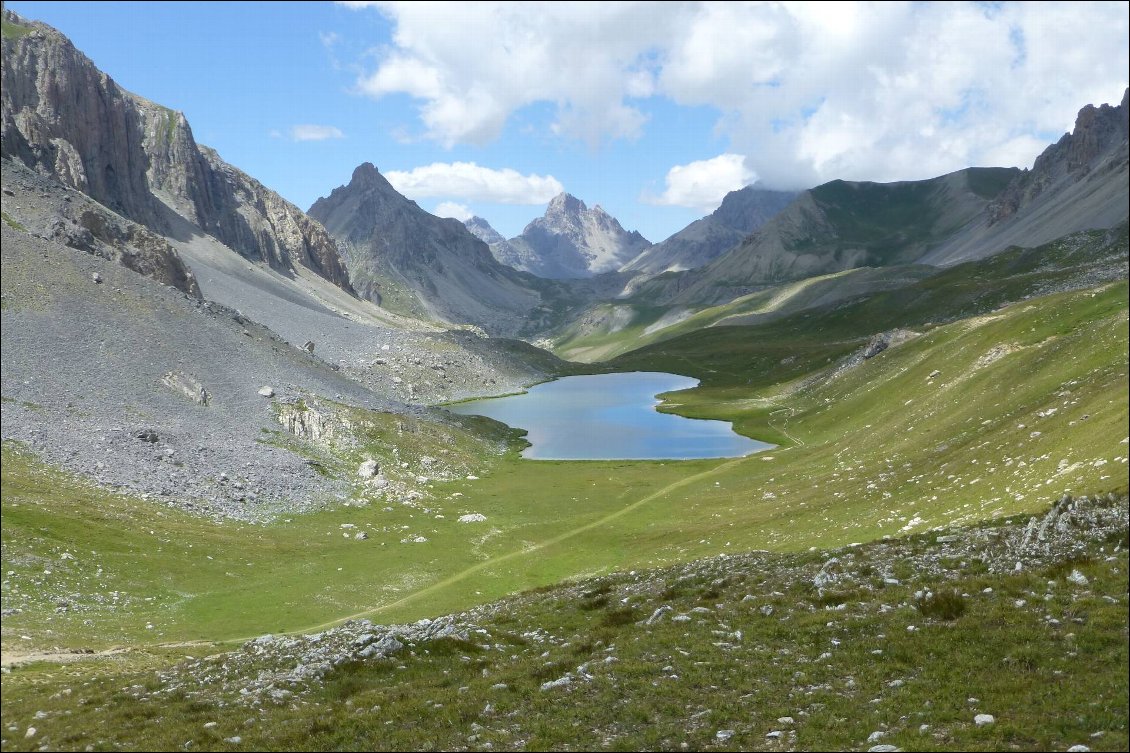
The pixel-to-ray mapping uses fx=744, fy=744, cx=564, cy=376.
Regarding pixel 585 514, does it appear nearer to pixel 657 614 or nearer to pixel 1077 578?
pixel 657 614

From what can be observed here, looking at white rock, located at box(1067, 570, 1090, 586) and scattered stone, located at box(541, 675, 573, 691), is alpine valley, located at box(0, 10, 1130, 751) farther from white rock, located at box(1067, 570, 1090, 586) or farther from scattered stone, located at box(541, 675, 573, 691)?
white rock, located at box(1067, 570, 1090, 586)

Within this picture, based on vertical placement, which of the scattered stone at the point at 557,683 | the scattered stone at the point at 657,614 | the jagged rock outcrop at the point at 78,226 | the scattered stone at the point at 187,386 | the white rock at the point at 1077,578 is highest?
the jagged rock outcrop at the point at 78,226

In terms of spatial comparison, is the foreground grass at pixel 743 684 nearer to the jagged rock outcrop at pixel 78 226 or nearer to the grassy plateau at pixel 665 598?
the grassy plateau at pixel 665 598

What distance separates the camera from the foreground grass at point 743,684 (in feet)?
56.8

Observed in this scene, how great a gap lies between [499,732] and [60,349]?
35.3 metres

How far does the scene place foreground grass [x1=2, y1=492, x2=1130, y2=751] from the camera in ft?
56.8

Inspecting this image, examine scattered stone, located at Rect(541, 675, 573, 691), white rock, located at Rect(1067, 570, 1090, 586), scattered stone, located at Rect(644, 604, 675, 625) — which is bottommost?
scattered stone, located at Rect(644, 604, 675, 625)

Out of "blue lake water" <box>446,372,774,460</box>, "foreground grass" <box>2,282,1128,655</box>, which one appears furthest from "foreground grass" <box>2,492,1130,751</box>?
"blue lake water" <box>446,372,774,460</box>

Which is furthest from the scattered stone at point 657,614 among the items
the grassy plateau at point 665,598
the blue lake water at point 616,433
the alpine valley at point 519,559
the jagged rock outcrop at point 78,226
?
the blue lake water at point 616,433

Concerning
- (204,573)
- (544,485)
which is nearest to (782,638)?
(204,573)

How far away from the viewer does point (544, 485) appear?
103 meters

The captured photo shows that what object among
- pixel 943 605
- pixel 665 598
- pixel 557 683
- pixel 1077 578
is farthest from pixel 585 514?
pixel 1077 578

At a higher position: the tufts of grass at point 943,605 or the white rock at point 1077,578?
the white rock at point 1077,578

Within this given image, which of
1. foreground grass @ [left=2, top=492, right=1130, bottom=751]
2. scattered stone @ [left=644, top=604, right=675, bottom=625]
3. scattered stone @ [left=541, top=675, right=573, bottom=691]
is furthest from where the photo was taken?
scattered stone @ [left=644, top=604, right=675, bottom=625]
